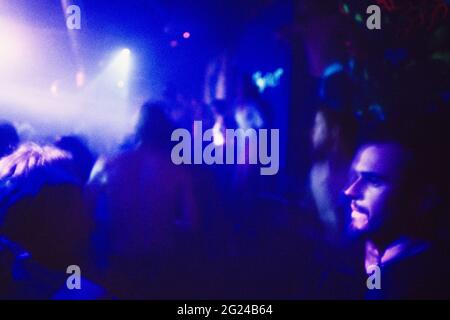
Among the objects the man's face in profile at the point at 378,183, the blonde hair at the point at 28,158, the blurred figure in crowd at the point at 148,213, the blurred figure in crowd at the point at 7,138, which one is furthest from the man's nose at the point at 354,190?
the blurred figure in crowd at the point at 7,138

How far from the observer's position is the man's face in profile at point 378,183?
249 centimetres

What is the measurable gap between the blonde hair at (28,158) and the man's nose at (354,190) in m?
1.43

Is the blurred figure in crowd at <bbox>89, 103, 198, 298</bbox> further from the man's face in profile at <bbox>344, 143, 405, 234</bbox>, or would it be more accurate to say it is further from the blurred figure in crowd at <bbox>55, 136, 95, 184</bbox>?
the man's face in profile at <bbox>344, 143, 405, 234</bbox>

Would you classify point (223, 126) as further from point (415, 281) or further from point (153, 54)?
point (415, 281)

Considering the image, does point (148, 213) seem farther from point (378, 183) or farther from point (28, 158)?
point (378, 183)

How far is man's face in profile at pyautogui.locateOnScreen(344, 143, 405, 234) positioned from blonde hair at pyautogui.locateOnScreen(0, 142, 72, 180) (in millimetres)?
1476

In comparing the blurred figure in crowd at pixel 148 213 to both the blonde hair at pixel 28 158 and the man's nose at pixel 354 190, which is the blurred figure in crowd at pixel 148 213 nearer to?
the blonde hair at pixel 28 158

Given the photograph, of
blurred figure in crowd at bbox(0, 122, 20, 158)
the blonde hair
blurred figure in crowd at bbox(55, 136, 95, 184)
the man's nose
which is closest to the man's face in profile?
the man's nose

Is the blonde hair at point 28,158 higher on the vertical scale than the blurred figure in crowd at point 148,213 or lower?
higher

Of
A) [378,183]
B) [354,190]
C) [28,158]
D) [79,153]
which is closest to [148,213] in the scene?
[79,153]

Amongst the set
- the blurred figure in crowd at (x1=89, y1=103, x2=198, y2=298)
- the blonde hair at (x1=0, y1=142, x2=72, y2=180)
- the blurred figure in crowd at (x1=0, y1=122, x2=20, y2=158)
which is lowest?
the blurred figure in crowd at (x1=89, y1=103, x2=198, y2=298)

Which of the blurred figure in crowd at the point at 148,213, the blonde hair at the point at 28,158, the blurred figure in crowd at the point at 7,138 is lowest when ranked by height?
the blurred figure in crowd at the point at 148,213

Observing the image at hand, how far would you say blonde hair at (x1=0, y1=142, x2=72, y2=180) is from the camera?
2479 mm

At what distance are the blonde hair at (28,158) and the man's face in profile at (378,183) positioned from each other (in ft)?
4.84
